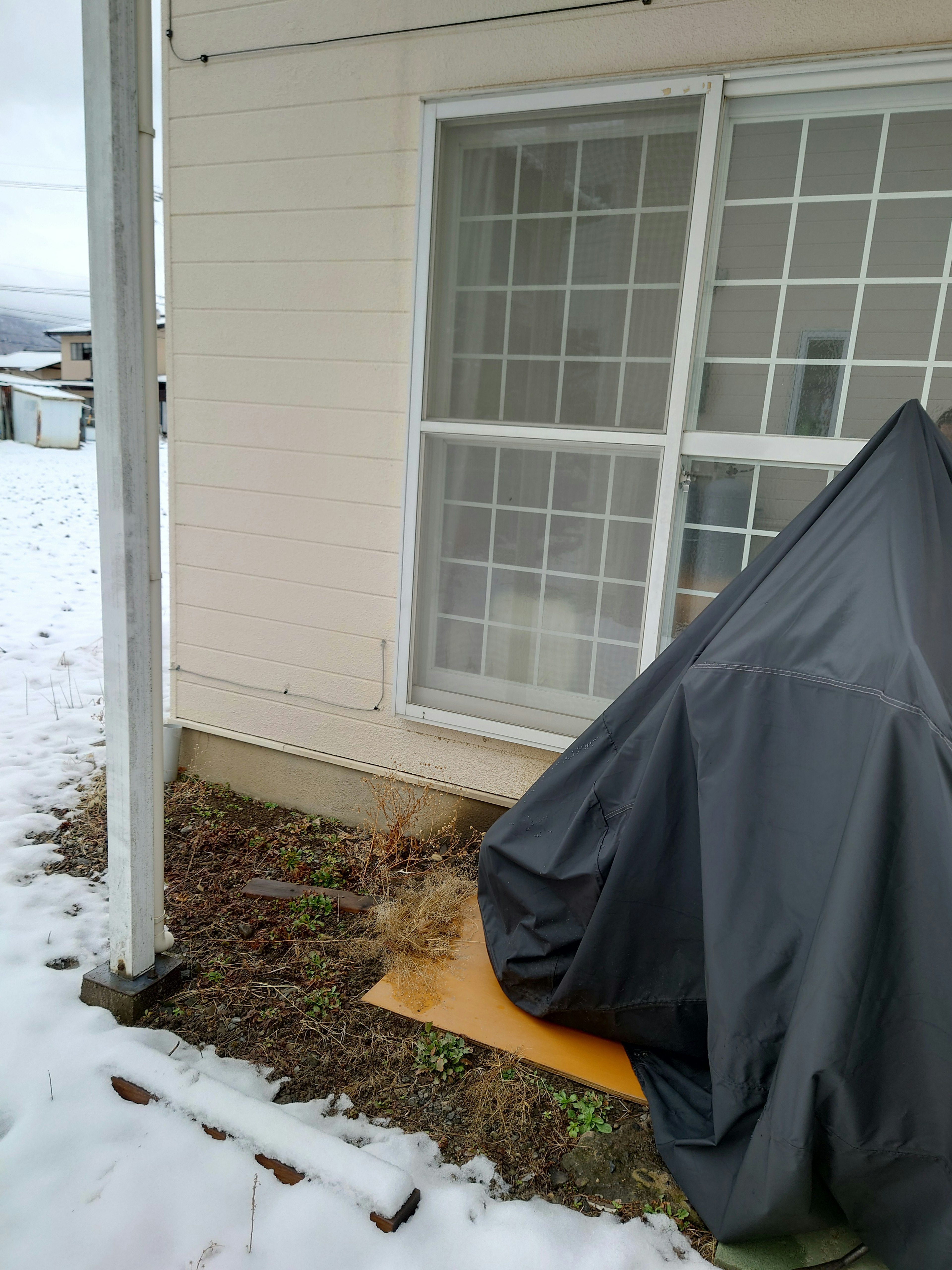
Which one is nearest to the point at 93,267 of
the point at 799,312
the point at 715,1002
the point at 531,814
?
the point at 531,814

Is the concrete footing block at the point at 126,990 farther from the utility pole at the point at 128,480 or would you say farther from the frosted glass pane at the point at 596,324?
the frosted glass pane at the point at 596,324

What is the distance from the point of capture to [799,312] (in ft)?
7.78

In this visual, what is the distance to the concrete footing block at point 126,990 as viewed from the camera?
210 cm

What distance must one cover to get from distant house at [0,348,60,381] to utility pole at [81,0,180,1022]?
87.8ft

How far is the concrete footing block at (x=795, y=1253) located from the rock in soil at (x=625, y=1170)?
10 centimetres

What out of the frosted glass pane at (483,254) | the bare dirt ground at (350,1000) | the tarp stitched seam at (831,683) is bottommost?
the bare dirt ground at (350,1000)

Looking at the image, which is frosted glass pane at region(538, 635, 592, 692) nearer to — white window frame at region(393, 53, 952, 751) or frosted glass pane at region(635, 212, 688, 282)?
white window frame at region(393, 53, 952, 751)

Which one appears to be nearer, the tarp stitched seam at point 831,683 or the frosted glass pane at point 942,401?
the tarp stitched seam at point 831,683

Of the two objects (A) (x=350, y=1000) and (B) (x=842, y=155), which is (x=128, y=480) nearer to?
(A) (x=350, y=1000)

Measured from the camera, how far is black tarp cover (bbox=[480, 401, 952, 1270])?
1.41m

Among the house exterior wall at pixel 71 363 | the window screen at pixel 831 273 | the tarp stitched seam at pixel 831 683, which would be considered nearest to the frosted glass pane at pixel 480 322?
the window screen at pixel 831 273

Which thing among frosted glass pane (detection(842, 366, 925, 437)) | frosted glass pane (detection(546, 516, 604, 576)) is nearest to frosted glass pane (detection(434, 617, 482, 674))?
frosted glass pane (detection(546, 516, 604, 576))

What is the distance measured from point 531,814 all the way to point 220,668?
176cm

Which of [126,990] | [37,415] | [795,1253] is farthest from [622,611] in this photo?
[37,415]
